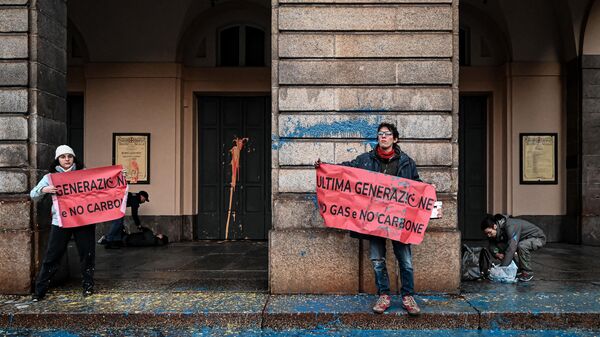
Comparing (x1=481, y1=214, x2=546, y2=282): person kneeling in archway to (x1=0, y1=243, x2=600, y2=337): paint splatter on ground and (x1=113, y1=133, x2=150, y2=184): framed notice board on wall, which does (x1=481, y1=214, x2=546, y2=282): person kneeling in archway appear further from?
(x1=113, y1=133, x2=150, y2=184): framed notice board on wall

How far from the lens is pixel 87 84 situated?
503 inches

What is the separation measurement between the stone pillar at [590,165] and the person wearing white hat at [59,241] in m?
10.3

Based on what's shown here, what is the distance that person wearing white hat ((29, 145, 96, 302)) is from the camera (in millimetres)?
6816

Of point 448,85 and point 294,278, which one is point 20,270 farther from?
point 448,85

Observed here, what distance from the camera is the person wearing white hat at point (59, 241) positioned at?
22.4 feet

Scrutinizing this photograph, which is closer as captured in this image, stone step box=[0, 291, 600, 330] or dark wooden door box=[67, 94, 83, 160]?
stone step box=[0, 291, 600, 330]

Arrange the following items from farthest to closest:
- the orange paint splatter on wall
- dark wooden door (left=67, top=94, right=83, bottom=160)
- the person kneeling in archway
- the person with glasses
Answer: dark wooden door (left=67, top=94, right=83, bottom=160) < the orange paint splatter on wall < the person kneeling in archway < the person with glasses

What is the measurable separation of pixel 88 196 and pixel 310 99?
3.25m

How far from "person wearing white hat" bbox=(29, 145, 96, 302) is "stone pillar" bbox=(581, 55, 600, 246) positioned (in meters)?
10.3

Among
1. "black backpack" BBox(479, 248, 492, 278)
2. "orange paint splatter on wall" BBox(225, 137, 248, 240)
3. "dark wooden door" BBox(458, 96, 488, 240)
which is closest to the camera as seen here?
"black backpack" BBox(479, 248, 492, 278)

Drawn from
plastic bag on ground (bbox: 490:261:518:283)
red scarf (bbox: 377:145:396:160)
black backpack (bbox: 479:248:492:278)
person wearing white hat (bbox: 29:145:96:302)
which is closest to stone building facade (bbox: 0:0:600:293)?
person wearing white hat (bbox: 29:145:96:302)

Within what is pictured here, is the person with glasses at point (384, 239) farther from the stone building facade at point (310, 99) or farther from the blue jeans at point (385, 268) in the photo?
→ the stone building facade at point (310, 99)

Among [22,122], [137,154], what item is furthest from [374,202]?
[137,154]

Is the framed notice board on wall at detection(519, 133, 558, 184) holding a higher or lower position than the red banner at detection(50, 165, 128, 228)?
higher
